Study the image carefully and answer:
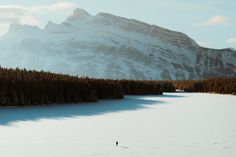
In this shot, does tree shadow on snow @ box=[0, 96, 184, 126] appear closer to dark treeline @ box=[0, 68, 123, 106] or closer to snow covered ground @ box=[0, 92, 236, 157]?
snow covered ground @ box=[0, 92, 236, 157]

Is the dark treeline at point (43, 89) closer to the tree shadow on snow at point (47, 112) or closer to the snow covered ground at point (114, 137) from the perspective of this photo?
the tree shadow on snow at point (47, 112)

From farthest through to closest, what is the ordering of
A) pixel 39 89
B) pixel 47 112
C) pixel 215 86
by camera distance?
1. pixel 215 86
2. pixel 39 89
3. pixel 47 112

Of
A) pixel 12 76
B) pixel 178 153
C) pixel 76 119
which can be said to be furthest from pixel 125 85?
pixel 178 153

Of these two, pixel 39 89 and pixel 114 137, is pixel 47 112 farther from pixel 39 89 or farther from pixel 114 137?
pixel 114 137

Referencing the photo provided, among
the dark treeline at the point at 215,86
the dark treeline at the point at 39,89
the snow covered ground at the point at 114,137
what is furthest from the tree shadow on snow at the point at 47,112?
the dark treeline at the point at 215,86

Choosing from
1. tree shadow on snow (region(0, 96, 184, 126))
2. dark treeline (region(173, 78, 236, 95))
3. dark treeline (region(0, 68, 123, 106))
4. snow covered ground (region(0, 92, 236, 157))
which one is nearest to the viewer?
snow covered ground (region(0, 92, 236, 157))

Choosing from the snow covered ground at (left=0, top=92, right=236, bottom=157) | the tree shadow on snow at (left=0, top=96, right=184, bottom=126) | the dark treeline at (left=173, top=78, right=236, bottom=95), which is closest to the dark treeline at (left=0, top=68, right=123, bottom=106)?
the tree shadow on snow at (left=0, top=96, right=184, bottom=126)

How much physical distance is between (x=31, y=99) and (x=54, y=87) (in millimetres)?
3708

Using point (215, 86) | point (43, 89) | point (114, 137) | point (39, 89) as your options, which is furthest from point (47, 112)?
point (215, 86)

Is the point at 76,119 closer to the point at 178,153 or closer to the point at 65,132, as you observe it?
the point at 65,132

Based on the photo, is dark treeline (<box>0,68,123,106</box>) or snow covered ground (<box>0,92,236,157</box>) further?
dark treeline (<box>0,68,123,106</box>)

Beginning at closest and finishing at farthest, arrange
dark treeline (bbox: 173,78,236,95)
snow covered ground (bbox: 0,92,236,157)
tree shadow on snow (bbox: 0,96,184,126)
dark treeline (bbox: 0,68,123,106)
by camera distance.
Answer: snow covered ground (bbox: 0,92,236,157) < tree shadow on snow (bbox: 0,96,184,126) < dark treeline (bbox: 0,68,123,106) < dark treeline (bbox: 173,78,236,95)

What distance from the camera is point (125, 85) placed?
273 feet

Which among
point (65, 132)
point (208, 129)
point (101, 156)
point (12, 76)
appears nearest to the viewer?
point (101, 156)
